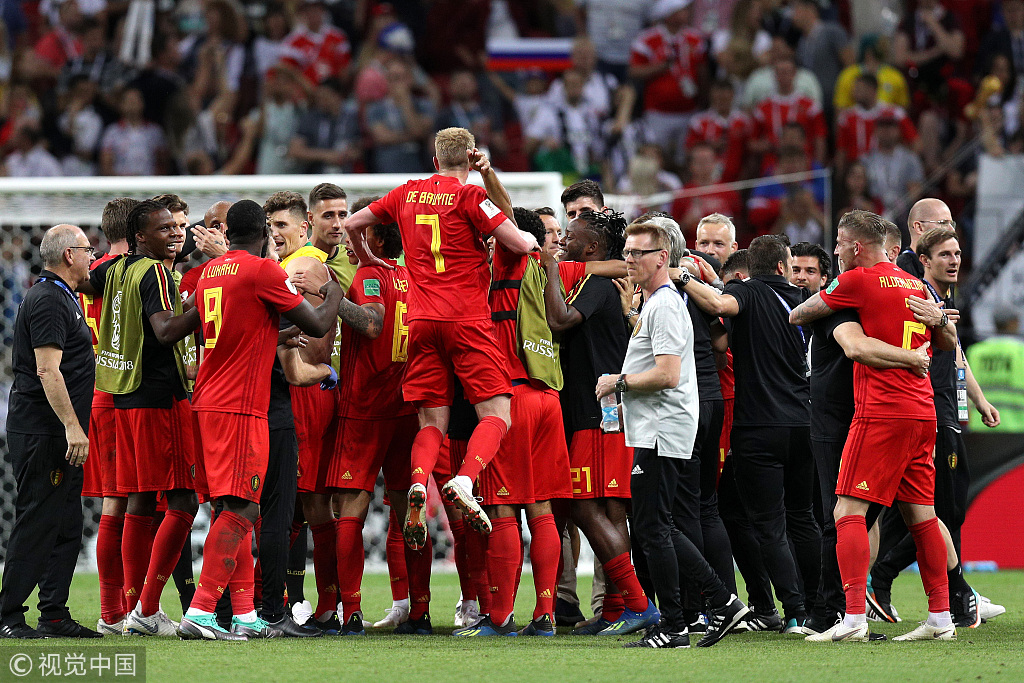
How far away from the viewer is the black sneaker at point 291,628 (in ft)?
22.5

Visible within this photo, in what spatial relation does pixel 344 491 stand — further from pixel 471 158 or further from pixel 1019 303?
pixel 1019 303

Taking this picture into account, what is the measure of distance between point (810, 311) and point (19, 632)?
16.2 feet

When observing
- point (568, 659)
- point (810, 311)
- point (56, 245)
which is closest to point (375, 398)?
point (56, 245)

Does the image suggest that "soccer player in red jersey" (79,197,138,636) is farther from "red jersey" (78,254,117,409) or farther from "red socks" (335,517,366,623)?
"red socks" (335,517,366,623)

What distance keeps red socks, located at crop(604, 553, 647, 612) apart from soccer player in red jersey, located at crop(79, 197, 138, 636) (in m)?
2.97

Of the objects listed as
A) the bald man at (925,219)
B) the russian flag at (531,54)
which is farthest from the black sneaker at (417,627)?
the russian flag at (531,54)

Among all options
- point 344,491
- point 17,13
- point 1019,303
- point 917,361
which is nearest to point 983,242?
point 1019,303

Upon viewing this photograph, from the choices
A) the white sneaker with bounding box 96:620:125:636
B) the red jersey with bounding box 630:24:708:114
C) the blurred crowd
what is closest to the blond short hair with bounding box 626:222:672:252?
the white sneaker with bounding box 96:620:125:636

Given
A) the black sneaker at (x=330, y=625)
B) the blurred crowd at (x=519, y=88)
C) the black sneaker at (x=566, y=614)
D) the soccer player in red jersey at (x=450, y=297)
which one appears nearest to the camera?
the soccer player in red jersey at (x=450, y=297)

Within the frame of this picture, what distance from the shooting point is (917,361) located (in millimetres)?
6637

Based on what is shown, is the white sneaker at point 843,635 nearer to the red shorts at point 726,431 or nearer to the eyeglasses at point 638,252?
the red shorts at point 726,431

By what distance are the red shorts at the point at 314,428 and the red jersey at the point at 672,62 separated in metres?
9.90

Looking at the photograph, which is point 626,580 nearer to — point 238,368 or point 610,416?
point 610,416

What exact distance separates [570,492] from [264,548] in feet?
6.02
